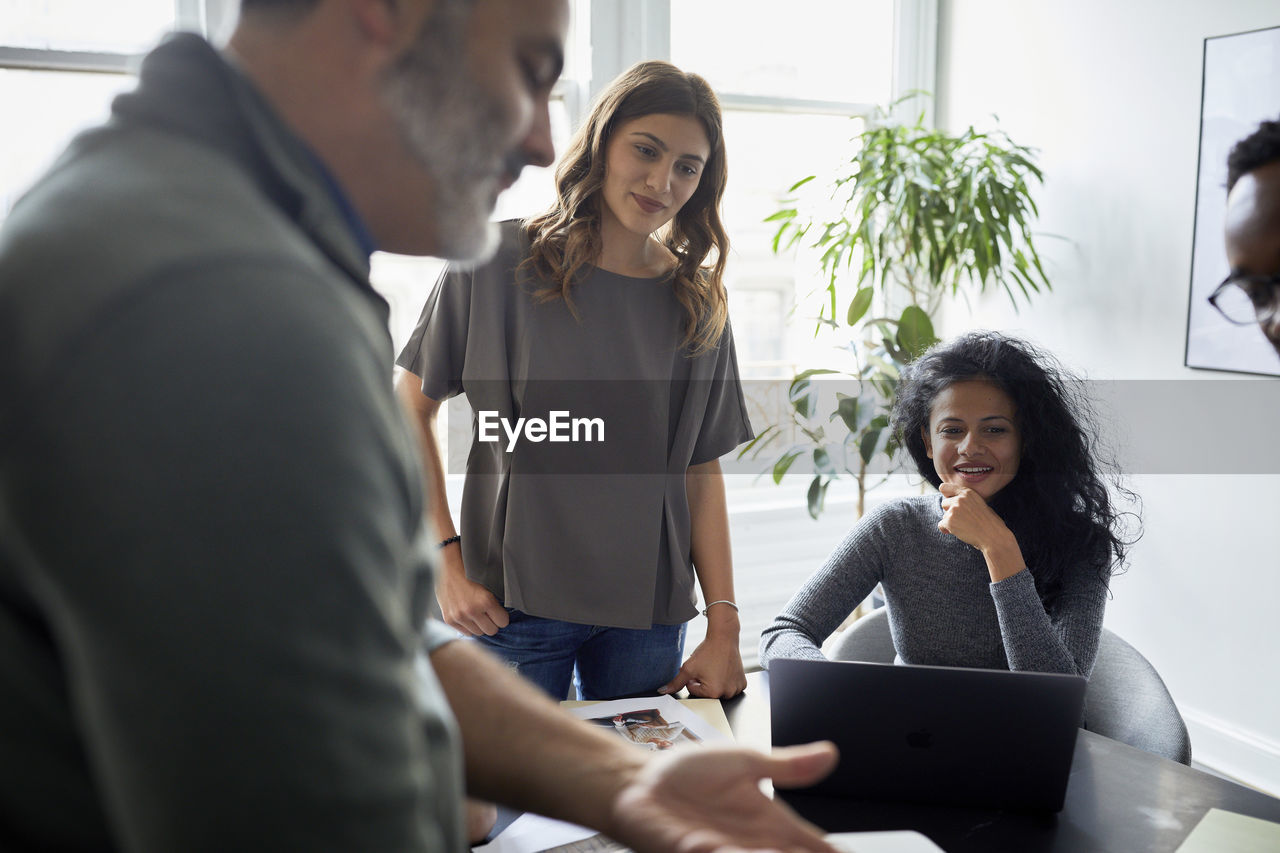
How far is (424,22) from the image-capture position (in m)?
0.55

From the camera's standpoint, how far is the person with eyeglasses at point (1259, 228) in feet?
4.00

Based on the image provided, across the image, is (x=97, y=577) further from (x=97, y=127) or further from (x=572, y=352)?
(x=572, y=352)

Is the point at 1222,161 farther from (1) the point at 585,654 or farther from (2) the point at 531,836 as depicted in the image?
(2) the point at 531,836

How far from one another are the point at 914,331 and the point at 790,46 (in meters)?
1.21

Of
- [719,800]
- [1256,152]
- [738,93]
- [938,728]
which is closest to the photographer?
[719,800]

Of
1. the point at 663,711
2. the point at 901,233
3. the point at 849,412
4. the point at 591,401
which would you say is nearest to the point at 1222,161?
the point at 901,233

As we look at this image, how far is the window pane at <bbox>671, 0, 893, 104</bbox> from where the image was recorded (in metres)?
3.40

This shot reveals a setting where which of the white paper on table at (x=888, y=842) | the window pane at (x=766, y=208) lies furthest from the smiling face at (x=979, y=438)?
the window pane at (x=766, y=208)

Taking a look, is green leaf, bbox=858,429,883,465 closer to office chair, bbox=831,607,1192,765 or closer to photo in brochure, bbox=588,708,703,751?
office chair, bbox=831,607,1192,765

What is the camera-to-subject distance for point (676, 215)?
6.32 ft

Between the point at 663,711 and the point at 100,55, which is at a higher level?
the point at 100,55

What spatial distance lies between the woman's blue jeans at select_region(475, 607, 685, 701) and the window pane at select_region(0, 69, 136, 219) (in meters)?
1.87

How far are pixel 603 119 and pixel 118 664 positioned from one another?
1571 millimetres

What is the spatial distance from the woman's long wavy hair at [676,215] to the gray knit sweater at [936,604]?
508 millimetres
